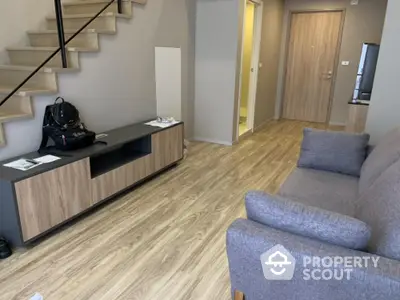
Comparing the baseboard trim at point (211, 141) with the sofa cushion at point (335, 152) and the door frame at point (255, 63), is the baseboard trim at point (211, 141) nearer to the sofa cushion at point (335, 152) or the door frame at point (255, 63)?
the door frame at point (255, 63)

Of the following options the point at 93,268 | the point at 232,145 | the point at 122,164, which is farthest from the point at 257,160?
the point at 93,268

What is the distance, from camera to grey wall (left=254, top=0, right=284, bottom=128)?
5.27 metres

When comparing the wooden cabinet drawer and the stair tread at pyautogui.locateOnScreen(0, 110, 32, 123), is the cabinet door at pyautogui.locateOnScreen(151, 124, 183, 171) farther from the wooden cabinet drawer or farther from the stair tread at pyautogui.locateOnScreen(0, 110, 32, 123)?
the stair tread at pyautogui.locateOnScreen(0, 110, 32, 123)

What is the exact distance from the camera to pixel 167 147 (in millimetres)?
3424

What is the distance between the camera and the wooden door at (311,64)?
587cm

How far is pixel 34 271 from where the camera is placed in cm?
191

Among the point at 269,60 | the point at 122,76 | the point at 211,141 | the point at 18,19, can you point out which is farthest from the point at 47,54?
the point at 269,60

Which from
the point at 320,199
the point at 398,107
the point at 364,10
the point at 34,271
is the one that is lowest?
the point at 34,271

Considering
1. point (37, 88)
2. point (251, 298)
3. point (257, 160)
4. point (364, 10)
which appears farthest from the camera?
point (364, 10)

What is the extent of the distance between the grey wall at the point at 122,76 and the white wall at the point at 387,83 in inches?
94.4

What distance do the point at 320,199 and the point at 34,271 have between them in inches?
73.7

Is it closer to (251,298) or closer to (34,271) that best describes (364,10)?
(251,298)

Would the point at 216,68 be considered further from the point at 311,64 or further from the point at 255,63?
the point at 311,64

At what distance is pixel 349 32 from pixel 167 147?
4.35 meters
